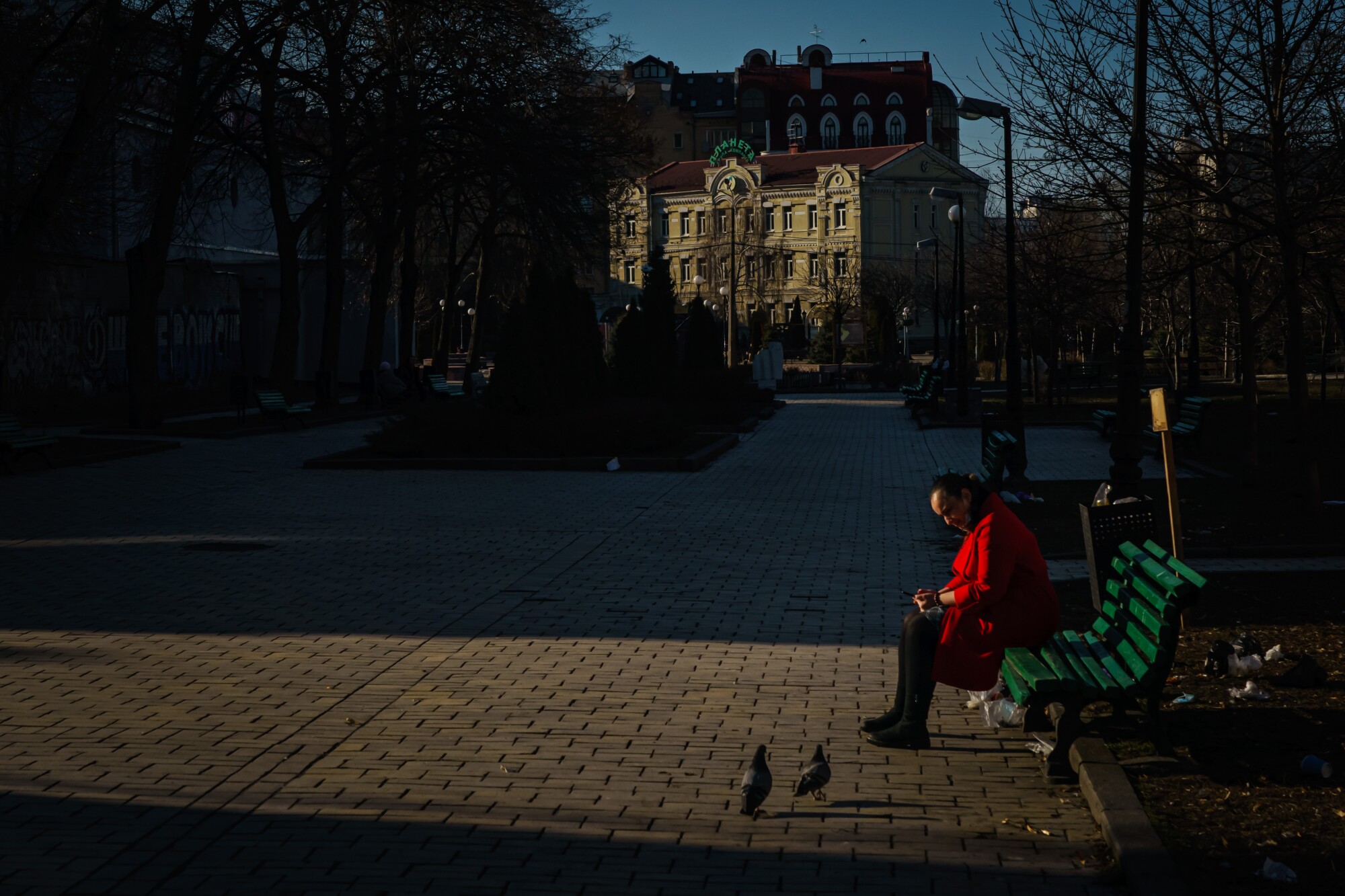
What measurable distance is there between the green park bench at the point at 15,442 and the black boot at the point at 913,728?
16.9m

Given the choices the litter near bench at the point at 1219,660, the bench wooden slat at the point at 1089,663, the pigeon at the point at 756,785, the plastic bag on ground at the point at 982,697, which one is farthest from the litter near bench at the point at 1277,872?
the litter near bench at the point at 1219,660

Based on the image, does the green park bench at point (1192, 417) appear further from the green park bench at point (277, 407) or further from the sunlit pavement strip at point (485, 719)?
the green park bench at point (277, 407)

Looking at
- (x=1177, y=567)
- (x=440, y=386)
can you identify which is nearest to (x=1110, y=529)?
(x=1177, y=567)

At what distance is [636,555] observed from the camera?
13.0 metres

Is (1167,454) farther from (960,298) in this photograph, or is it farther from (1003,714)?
(960,298)

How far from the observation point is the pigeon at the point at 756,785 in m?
5.61

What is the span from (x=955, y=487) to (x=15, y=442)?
17.2 meters

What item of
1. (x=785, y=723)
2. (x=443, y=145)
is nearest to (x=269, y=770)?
(x=785, y=723)

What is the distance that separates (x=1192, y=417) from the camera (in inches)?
858

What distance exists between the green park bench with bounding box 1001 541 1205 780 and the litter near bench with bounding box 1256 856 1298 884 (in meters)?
1.15

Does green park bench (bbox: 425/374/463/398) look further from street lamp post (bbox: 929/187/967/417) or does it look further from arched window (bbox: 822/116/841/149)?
arched window (bbox: 822/116/841/149)

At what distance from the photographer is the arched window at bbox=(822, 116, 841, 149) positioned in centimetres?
11275

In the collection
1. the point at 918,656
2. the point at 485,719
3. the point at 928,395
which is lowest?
the point at 485,719

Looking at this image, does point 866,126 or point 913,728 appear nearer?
point 913,728
